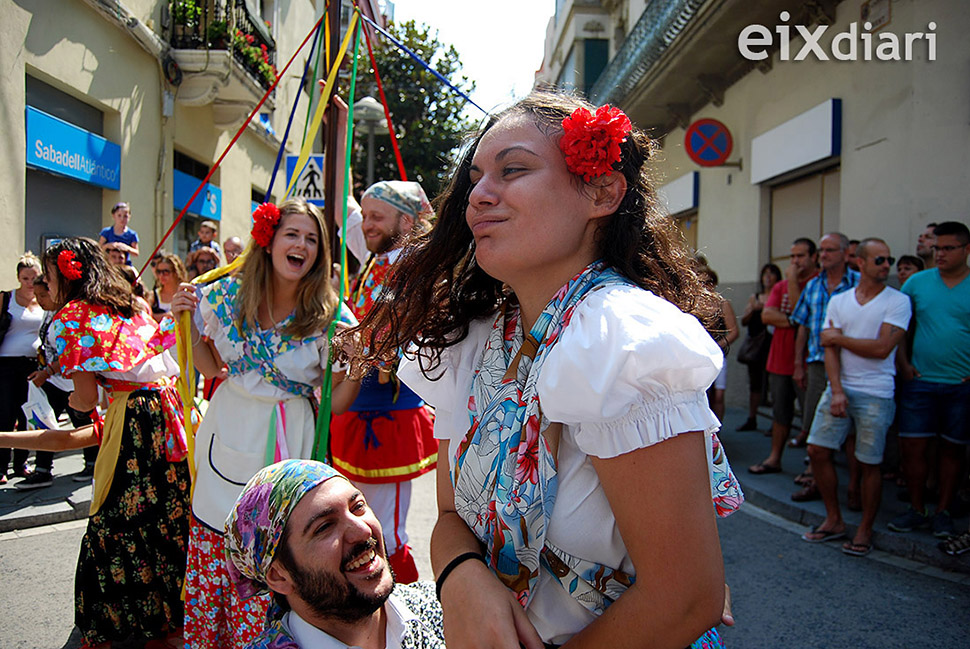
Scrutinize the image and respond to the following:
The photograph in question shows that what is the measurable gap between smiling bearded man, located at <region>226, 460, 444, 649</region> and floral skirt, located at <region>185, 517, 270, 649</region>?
2.55 feet

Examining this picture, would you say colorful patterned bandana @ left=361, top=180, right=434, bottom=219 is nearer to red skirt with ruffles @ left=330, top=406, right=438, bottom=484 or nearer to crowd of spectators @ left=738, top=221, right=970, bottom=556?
red skirt with ruffles @ left=330, top=406, right=438, bottom=484

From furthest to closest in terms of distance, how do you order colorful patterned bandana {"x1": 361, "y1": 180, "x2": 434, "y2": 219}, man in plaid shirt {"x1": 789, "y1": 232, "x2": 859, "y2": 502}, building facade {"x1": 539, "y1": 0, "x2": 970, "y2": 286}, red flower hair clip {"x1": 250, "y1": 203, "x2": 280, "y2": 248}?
building facade {"x1": 539, "y1": 0, "x2": 970, "y2": 286}
man in plaid shirt {"x1": 789, "y1": 232, "x2": 859, "y2": 502}
colorful patterned bandana {"x1": 361, "y1": 180, "x2": 434, "y2": 219}
red flower hair clip {"x1": 250, "y1": 203, "x2": 280, "y2": 248}

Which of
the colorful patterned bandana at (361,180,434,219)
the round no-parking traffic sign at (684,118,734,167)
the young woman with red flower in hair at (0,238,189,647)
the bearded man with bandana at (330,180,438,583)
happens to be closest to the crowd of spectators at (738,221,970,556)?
the bearded man with bandana at (330,180,438,583)

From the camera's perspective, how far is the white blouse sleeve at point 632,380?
1.03 m

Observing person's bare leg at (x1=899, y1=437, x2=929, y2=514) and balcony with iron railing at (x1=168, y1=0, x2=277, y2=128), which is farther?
balcony with iron railing at (x1=168, y1=0, x2=277, y2=128)

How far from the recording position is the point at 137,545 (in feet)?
10.5

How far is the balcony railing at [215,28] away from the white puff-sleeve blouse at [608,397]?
37.1 ft

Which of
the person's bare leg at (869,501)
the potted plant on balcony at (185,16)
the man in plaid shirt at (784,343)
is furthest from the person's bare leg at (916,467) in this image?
the potted plant on balcony at (185,16)

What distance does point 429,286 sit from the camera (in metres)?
1.61

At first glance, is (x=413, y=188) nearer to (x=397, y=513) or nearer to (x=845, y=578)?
(x=397, y=513)

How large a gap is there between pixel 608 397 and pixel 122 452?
298cm

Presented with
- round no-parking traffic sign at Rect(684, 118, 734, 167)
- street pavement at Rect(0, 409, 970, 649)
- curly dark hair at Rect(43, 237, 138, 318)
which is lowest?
street pavement at Rect(0, 409, 970, 649)

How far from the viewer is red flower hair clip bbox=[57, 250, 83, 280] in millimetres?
3383

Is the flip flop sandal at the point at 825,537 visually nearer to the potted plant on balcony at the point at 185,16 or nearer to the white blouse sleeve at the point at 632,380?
Answer: the white blouse sleeve at the point at 632,380
